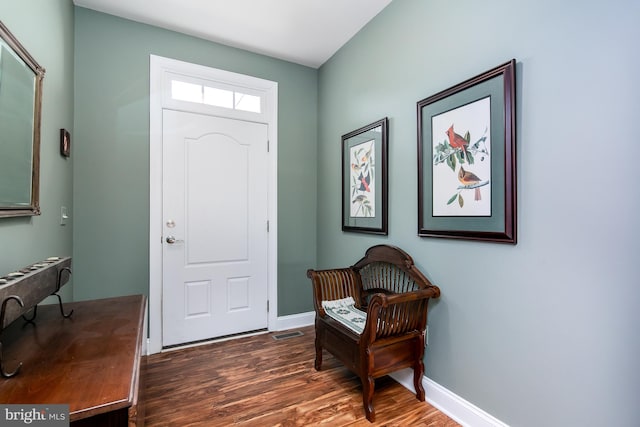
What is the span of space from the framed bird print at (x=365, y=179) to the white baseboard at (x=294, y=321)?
3.55 ft

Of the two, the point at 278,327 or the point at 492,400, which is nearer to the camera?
the point at 492,400

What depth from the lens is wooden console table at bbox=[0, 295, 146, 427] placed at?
73 centimetres

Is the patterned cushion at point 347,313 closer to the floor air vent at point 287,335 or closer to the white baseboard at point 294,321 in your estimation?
the floor air vent at point 287,335

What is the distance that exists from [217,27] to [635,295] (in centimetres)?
313

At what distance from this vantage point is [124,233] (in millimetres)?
2510

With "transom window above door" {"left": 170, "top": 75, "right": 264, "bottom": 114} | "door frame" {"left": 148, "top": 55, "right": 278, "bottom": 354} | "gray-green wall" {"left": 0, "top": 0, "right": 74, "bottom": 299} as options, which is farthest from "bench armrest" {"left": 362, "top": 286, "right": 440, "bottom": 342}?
"transom window above door" {"left": 170, "top": 75, "right": 264, "bottom": 114}

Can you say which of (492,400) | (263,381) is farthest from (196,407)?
(492,400)

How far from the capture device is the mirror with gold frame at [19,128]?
4.02ft

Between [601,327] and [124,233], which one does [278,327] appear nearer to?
[124,233]

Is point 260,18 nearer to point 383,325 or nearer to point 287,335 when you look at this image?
point 383,325

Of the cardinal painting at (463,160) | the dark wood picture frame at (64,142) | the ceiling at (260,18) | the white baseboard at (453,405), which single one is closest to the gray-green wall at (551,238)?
the white baseboard at (453,405)

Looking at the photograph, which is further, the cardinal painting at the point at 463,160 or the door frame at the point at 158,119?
the door frame at the point at 158,119

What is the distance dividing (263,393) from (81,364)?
1.36 metres

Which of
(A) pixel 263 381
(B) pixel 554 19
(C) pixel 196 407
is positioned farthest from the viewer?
(A) pixel 263 381
